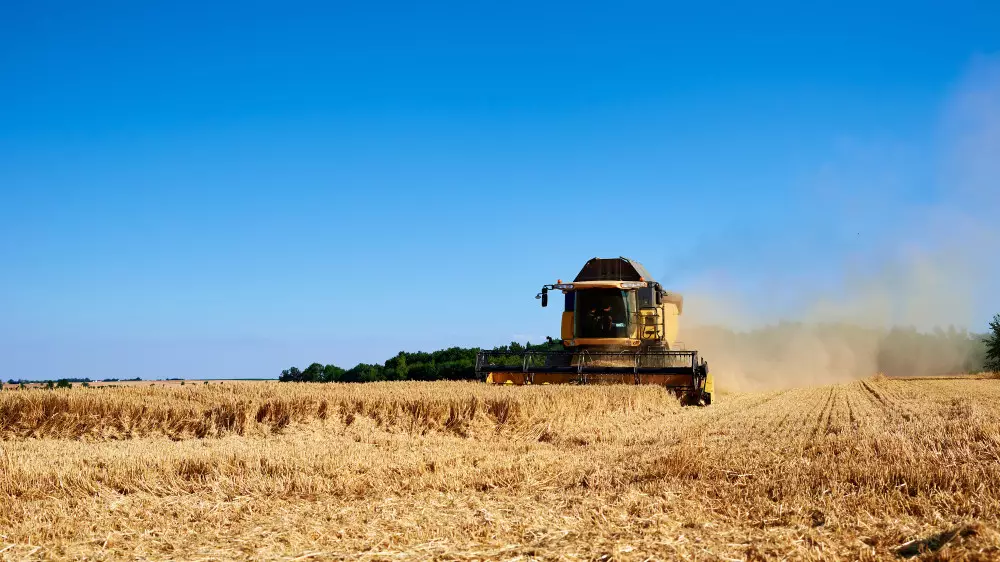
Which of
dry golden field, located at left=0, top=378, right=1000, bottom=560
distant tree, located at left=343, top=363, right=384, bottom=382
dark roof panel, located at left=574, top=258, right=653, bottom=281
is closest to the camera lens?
dry golden field, located at left=0, top=378, right=1000, bottom=560

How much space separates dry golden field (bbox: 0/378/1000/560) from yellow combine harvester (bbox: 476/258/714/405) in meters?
5.76

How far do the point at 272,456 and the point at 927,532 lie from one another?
622 cm

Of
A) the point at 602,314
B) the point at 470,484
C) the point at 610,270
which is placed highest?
the point at 610,270

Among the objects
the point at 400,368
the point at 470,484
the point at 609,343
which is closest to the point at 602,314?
the point at 609,343

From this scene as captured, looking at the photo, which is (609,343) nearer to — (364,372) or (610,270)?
(610,270)

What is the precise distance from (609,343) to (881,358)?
130 feet

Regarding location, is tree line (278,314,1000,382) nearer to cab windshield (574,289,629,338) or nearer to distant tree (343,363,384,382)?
distant tree (343,363,384,382)

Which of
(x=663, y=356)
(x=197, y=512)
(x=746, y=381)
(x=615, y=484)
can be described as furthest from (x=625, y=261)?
(x=197, y=512)

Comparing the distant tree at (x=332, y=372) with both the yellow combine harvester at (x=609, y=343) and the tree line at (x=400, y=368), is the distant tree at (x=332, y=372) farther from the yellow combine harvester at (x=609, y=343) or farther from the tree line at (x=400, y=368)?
the yellow combine harvester at (x=609, y=343)

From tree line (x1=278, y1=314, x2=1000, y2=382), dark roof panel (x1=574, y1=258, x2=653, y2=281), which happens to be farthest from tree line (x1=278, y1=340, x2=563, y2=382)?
dark roof panel (x1=574, y1=258, x2=653, y2=281)

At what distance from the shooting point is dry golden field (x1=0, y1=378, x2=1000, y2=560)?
5188mm

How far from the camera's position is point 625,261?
861 inches

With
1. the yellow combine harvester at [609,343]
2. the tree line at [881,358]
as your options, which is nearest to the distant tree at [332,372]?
the tree line at [881,358]

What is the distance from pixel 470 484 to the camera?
739 cm
